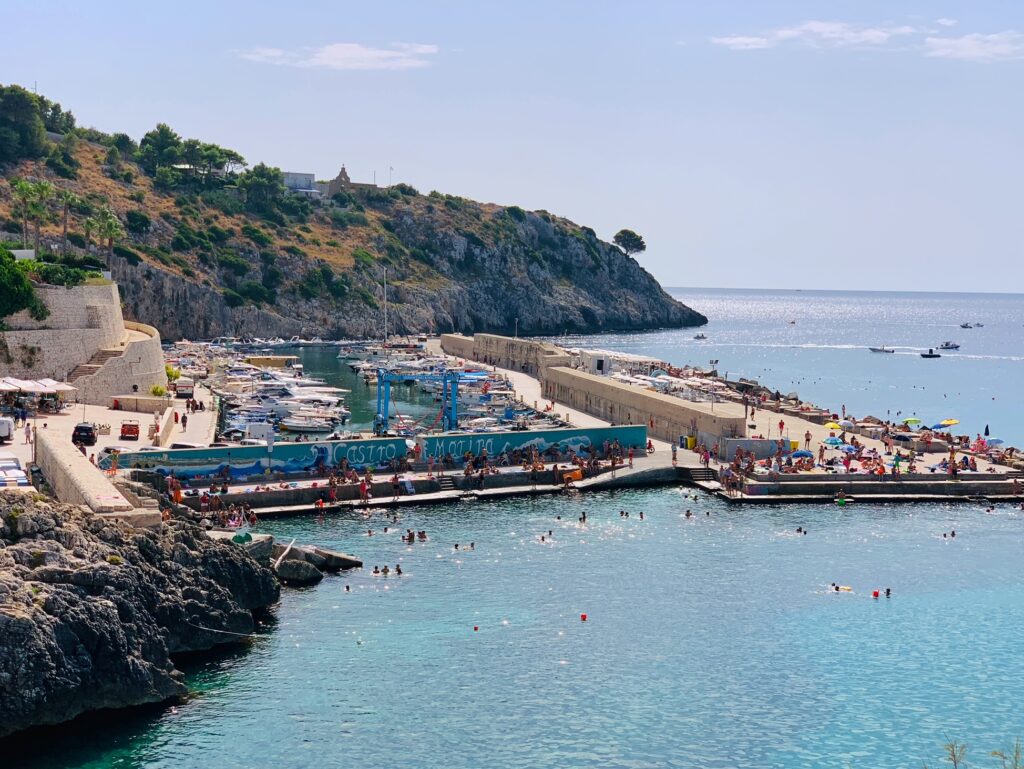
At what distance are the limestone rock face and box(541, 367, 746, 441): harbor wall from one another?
A: 33203mm

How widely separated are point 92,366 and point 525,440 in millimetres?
27918

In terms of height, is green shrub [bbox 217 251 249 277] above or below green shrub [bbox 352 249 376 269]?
below

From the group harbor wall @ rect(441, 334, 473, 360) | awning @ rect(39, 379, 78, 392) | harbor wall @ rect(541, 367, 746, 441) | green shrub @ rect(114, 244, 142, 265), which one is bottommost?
harbor wall @ rect(541, 367, 746, 441)

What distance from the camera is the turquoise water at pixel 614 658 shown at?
3078 cm

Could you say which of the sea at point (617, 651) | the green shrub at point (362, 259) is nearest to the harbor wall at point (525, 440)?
the sea at point (617, 651)

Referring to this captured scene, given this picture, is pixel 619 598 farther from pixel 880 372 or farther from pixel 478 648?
pixel 880 372

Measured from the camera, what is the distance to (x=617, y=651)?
37.5 metres

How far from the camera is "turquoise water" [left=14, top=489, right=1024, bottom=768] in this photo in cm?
3078

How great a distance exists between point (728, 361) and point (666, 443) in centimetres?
10512

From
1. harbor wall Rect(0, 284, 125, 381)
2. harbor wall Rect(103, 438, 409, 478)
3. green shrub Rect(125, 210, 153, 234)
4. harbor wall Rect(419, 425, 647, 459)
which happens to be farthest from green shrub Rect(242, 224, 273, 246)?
harbor wall Rect(103, 438, 409, 478)

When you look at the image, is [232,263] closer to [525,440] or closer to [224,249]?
[224,249]

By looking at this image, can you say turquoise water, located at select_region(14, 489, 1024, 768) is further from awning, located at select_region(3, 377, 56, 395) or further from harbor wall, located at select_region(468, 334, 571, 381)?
harbor wall, located at select_region(468, 334, 571, 381)

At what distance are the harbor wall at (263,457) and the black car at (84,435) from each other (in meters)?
4.14

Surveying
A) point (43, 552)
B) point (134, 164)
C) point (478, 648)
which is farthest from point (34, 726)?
point (134, 164)
